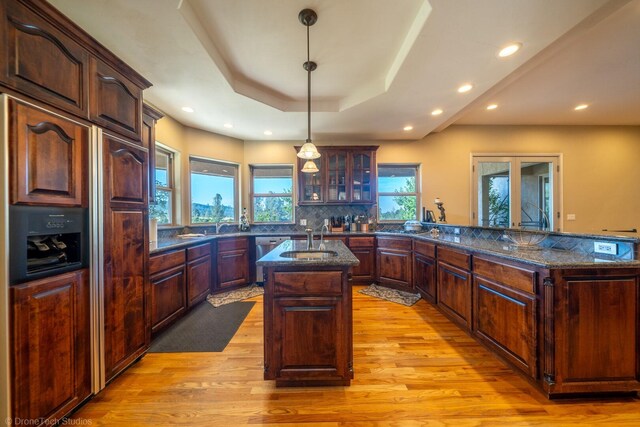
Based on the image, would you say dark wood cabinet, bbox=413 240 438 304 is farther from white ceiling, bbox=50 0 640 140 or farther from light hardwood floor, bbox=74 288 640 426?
white ceiling, bbox=50 0 640 140

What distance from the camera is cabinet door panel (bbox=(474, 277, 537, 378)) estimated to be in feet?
5.35

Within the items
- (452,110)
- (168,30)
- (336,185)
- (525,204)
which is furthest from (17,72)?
(525,204)

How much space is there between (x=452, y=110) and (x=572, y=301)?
2.63 meters

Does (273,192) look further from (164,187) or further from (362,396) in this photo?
(362,396)

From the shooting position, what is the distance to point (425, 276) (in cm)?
316

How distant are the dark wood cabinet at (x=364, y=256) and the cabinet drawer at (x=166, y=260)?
2.46 metres

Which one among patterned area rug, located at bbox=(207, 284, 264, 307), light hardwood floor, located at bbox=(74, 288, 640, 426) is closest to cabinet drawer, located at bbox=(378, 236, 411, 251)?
light hardwood floor, located at bbox=(74, 288, 640, 426)

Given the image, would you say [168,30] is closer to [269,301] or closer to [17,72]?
[17,72]

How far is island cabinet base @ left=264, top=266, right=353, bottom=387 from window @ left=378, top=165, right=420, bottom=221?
3185 mm

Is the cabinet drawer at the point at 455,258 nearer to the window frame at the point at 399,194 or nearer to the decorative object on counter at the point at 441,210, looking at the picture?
the decorative object on counter at the point at 441,210

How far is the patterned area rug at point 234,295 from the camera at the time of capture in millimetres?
3241

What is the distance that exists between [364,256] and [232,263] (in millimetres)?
2182

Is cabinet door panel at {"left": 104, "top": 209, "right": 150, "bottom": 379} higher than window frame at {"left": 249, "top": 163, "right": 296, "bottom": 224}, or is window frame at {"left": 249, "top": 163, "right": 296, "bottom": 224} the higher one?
window frame at {"left": 249, "top": 163, "right": 296, "bottom": 224}

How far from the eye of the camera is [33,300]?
1222 mm
